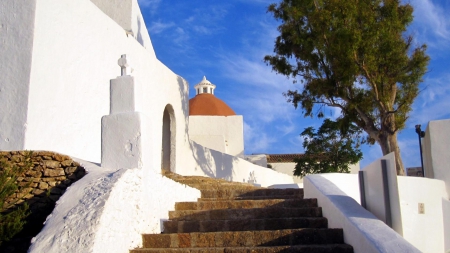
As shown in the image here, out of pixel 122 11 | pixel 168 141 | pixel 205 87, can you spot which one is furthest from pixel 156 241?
pixel 205 87

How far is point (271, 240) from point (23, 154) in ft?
10.4

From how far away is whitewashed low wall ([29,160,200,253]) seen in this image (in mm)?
4293

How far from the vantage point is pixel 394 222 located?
5375mm

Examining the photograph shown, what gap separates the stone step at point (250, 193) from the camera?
7.72 m

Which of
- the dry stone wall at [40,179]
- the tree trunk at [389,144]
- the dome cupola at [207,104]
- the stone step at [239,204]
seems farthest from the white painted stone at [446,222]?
the dome cupola at [207,104]

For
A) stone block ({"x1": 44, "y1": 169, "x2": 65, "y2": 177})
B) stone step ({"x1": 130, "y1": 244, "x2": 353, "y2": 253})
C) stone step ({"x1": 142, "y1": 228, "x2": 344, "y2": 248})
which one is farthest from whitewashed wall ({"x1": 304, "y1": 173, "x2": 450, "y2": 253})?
stone block ({"x1": 44, "y1": 169, "x2": 65, "y2": 177})

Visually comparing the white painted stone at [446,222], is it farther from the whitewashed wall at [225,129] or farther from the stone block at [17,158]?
the whitewashed wall at [225,129]

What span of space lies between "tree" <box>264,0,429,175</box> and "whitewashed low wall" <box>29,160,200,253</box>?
7521 millimetres

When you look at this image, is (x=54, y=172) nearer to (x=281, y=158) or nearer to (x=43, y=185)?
(x=43, y=185)

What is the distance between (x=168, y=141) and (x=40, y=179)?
7.30 m

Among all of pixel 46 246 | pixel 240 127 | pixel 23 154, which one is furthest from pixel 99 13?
pixel 240 127

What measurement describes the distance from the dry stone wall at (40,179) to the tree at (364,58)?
7840mm

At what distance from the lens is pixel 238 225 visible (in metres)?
5.77

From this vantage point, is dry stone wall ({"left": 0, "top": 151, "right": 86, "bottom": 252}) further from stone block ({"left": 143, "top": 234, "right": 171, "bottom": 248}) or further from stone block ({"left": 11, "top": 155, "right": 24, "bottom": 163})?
stone block ({"left": 143, "top": 234, "right": 171, "bottom": 248})
